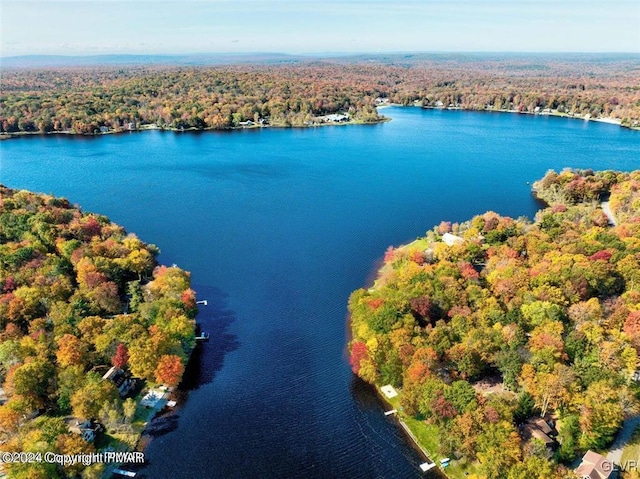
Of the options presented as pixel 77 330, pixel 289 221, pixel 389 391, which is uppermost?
pixel 289 221

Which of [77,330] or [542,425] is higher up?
[77,330]

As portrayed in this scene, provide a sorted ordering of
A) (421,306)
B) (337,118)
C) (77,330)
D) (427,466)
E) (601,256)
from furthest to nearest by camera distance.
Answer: (337,118)
(601,256)
(421,306)
(77,330)
(427,466)

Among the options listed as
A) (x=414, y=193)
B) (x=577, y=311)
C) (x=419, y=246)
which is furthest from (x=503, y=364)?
(x=414, y=193)

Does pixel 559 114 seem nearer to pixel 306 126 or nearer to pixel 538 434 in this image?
pixel 306 126

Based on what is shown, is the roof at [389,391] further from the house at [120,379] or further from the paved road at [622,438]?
A: the house at [120,379]

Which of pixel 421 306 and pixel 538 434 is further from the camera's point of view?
pixel 421 306

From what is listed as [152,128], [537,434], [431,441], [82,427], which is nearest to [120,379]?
[82,427]

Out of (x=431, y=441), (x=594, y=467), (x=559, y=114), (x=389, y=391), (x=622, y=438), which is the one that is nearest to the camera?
(x=594, y=467)

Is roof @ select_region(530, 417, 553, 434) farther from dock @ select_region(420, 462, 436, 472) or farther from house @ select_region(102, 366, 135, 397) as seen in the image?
house @ select_region(102, 366, 135, 397)

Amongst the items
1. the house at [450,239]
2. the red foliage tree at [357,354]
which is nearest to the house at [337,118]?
the house at [450,239]
